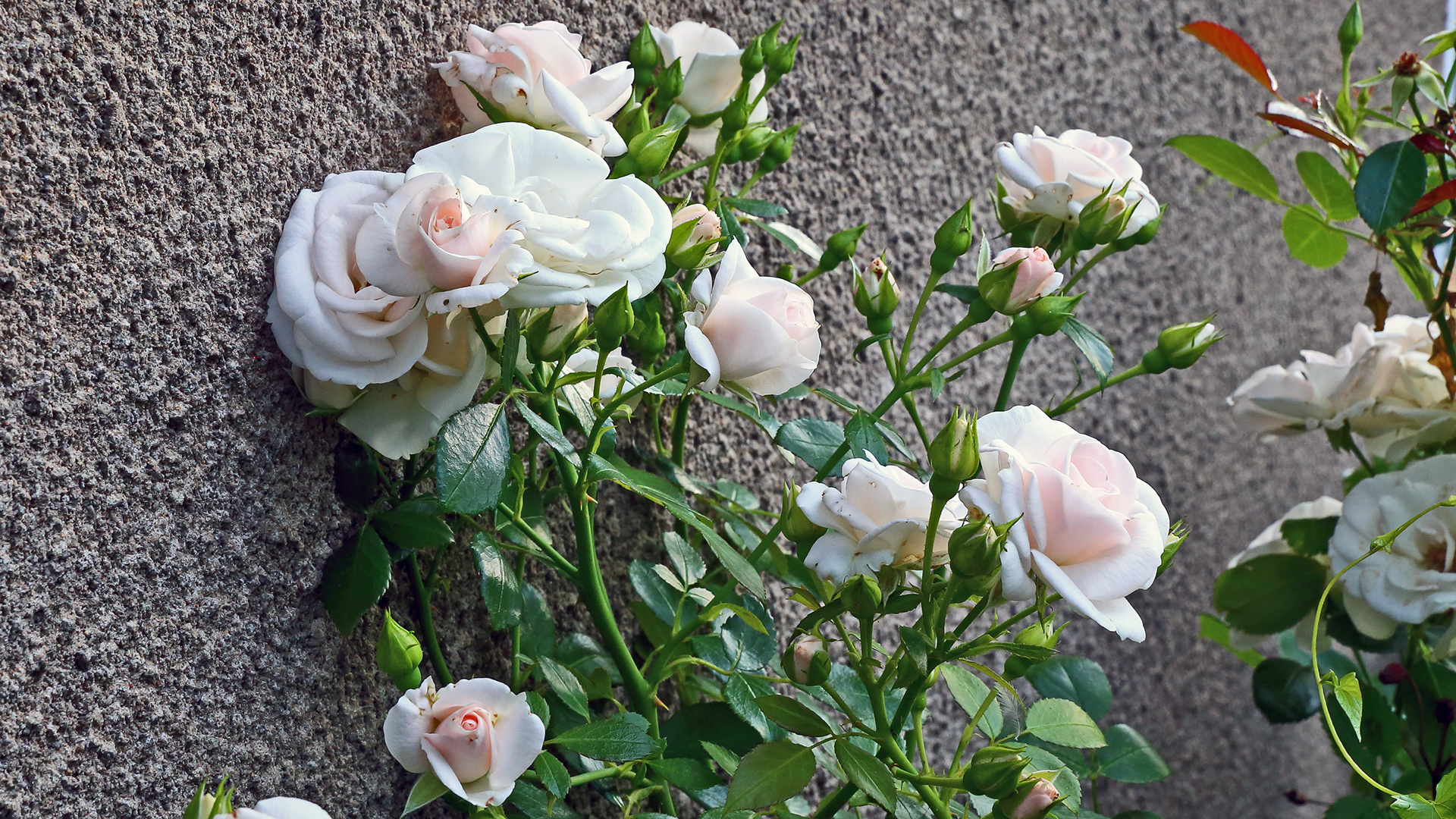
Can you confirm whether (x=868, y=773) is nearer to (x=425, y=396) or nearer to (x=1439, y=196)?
(x=425, y=396)

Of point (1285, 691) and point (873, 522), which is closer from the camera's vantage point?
point (873, 522)

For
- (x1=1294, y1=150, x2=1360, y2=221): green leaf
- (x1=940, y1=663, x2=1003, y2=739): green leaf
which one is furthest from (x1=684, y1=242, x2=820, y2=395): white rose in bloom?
(x1=1294, y1=150, x2=1360, y2=221): green leaf

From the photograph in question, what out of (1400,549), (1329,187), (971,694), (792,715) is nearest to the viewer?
(792,715)

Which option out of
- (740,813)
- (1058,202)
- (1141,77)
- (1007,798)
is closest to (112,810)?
(740,813)

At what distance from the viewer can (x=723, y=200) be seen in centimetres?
69

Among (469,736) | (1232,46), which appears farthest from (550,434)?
(1232,46)

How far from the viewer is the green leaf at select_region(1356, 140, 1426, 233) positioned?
0.72 m

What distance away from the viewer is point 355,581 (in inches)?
21.0

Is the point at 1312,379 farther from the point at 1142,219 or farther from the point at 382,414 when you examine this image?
the point at 382,414

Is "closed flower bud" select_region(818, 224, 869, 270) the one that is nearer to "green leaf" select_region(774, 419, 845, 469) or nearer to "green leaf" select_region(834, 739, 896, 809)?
"green leaf" select_region(774, 419, 845, 469)

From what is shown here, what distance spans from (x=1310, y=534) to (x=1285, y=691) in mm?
155

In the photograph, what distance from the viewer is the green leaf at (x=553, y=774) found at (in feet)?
1.67

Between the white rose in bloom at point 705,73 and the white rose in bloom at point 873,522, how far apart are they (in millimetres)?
299

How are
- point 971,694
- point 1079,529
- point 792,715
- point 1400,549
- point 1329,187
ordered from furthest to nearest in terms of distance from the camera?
point 1329,187
point 1400,549
point 971,694
point 792,715
point 1079,529
